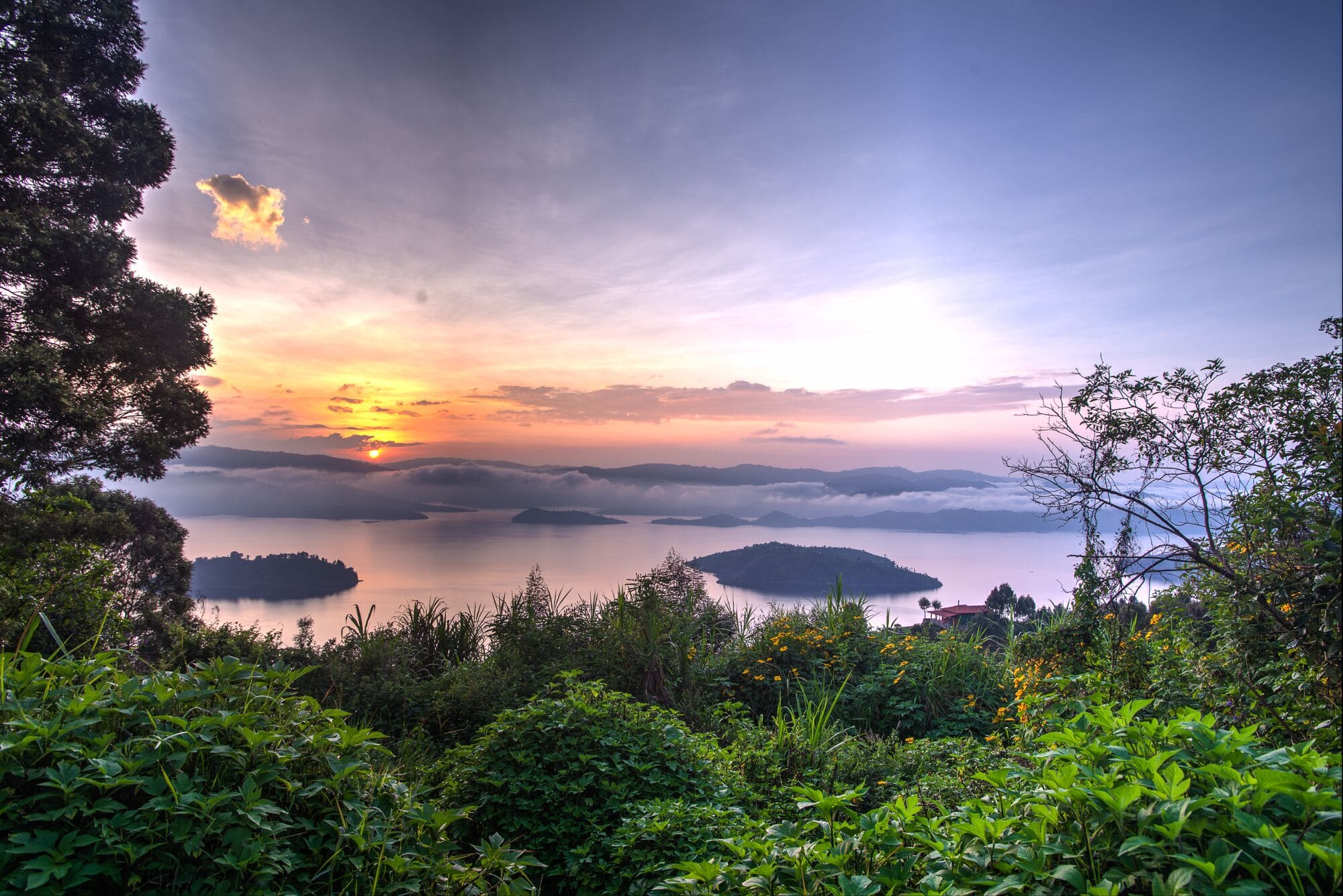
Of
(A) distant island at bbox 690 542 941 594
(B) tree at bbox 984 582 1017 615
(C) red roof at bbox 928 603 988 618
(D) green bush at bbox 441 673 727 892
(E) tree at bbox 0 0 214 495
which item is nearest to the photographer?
(D) green bush at bbox 441 673 727 892

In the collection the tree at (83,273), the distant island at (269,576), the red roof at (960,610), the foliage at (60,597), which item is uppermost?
the tree at (83,273)

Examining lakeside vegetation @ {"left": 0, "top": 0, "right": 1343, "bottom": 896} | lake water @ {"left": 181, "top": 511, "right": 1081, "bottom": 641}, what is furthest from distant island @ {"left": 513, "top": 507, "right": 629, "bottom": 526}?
lakeside vegetation @ {"left": 0, "top": 0, "right": 1343, "bottom": 896}

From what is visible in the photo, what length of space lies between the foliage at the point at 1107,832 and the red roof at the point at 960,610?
7.15m

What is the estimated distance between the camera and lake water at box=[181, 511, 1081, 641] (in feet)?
25.2

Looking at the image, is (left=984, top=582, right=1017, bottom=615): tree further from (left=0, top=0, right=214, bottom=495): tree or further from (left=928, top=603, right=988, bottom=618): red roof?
(left=0, top=0, right=214, bottom=495): tree

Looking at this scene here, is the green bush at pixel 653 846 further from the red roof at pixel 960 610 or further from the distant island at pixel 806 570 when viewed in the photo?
the red roof at pixel 960 610

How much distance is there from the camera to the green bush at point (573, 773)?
2.89 metres

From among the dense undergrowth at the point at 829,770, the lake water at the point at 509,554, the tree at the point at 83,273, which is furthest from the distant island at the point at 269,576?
the dense undergrowth at the point at 829,770

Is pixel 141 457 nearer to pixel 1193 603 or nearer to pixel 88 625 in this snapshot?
pixel 88 625

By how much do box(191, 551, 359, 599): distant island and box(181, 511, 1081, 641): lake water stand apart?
0.16 meters

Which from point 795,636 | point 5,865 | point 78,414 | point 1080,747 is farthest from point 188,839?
point 78,414

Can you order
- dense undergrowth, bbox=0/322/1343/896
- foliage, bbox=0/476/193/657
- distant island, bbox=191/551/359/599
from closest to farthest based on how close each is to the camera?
dense undergrowth, bbox=0/322/1343/896 → foliage, bbox=0/476/193/657 → distant island, bbox=191/551/359/599

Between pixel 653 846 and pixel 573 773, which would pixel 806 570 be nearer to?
pixel 573 773

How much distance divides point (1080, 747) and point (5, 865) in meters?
2.86
